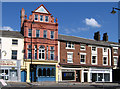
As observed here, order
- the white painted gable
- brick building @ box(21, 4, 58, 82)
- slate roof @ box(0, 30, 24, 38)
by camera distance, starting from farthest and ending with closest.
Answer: the white painted gable
brick building @ box(21, 4, 58, 82)
slate roof @ box(0, 30, 24, 38)

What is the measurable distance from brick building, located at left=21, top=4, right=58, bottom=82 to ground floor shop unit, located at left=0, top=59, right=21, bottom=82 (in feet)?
3.09

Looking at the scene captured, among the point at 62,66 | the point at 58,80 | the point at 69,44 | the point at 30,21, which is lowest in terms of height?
the point at 58,80

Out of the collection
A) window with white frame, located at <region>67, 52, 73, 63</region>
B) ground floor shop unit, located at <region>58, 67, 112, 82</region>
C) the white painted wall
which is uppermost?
the white painted wall

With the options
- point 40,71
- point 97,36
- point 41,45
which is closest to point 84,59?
point 97,36

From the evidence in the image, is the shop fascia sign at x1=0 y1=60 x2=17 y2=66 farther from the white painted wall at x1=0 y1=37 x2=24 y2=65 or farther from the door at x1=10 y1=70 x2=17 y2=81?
the door at x1=10 y1=70 x2=17 y2=81

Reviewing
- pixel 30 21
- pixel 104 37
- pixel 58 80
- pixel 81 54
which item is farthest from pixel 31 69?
pixel 104 37

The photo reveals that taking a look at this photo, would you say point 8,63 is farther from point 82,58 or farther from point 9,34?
point 82,58

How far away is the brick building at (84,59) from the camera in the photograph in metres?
40.4

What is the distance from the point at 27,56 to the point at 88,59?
13.2 m

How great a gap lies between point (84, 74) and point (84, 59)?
3.07 metres

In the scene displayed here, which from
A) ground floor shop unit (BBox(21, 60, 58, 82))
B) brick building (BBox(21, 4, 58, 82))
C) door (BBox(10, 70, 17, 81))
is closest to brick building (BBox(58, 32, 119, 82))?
ground floor shop unit (BBox(21, 60, 58, 82))

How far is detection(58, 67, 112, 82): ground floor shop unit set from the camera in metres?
40.2

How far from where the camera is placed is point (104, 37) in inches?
2019

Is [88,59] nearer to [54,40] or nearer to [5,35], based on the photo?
[54,40]
